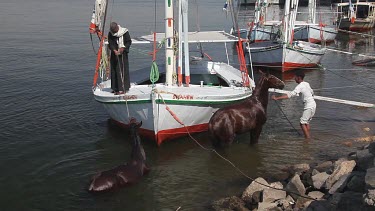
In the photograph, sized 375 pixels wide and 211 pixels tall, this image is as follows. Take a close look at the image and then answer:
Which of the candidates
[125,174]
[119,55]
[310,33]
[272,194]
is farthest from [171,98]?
→ [310,33]

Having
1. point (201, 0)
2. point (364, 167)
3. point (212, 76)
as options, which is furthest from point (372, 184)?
point (201, 0)

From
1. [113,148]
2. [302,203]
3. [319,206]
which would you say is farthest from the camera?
[113,148]

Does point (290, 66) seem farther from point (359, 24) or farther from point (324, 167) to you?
point (359, 24)

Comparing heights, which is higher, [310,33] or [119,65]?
[119,65]

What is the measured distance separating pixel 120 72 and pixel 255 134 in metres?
4.43

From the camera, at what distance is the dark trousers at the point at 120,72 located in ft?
42.7

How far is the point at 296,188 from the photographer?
927 cm

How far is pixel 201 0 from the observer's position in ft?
313

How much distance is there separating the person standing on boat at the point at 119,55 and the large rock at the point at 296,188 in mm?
6083

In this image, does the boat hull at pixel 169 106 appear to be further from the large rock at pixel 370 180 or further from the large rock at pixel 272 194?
the large rock at pixel 370 180

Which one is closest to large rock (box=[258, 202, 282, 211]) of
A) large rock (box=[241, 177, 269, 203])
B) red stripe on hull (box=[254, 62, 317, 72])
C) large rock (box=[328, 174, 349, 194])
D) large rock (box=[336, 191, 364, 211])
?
large rock (box=[241, 177, 269, 203])

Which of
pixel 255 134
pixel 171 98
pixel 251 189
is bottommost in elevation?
pixel 251 189

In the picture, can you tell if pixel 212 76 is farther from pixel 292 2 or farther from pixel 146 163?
pixel 292 2

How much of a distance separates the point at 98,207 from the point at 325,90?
15.0 meters
